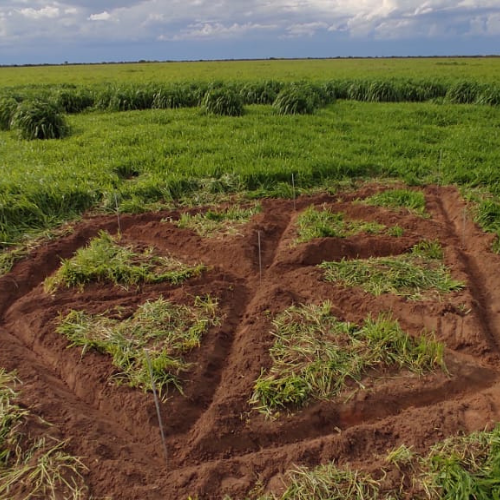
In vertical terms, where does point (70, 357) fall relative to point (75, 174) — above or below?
below

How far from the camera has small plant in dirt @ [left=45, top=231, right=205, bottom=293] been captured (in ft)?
13.6

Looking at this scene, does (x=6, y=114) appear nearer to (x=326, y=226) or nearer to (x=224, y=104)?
(x=224, y=104)

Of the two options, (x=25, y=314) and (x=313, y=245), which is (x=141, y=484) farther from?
(x=313, y=245)

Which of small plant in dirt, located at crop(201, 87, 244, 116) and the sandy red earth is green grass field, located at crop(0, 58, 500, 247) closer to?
small plant in dirt, located at crop(201, 87, 244, 116)

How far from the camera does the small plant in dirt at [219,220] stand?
5.12 metres

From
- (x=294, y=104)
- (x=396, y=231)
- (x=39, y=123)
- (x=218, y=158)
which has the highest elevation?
(x=294, y=104)

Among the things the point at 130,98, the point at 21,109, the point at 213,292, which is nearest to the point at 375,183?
the point at 213,292

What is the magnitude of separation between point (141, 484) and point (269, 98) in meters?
12.6

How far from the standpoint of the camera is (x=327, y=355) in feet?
10.3

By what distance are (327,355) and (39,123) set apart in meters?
8.45

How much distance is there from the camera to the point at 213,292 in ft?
12.9

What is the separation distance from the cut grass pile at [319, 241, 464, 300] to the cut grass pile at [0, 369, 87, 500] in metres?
2.52

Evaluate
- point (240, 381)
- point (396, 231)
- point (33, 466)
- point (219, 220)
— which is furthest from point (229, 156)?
point (33, 466)

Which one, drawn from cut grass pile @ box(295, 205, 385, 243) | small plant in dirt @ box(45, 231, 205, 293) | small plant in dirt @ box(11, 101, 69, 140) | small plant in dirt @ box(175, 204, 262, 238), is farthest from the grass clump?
small plant in dirt @ box(11, 101, 69, 140)
